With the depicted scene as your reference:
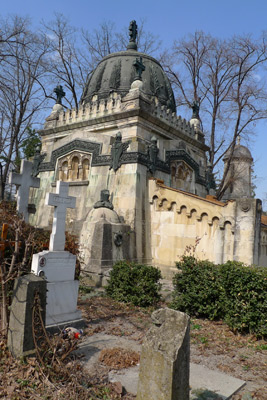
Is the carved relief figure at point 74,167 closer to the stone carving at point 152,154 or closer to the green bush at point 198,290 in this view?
the stone carving at point 152,154

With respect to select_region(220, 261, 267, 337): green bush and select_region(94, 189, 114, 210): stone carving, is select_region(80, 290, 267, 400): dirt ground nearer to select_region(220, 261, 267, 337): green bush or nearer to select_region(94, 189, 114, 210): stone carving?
select_region(220, 261, 267, 337): green bush

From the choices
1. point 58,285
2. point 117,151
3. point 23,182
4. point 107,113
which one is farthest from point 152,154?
point 58,285

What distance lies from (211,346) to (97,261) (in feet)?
15.6

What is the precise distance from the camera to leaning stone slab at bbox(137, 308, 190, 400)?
299cm

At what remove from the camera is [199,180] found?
15.7 metres

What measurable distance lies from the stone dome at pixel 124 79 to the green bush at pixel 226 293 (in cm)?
1045

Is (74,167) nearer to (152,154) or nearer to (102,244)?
(152,154)

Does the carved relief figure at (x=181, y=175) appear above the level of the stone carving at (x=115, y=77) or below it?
below

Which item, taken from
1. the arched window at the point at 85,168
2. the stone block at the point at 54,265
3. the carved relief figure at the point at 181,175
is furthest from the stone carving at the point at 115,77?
the stone block at the point at 54,265

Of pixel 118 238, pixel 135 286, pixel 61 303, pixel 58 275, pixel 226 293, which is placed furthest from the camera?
pixel 118 238

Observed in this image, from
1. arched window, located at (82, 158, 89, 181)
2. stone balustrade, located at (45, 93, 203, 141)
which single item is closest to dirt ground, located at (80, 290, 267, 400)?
arched window, located at (82, 158, 89, 181)

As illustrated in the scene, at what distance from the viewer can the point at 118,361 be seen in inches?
181

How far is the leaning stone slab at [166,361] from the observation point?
2992 mm

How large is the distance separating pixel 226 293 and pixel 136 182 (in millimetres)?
5660
